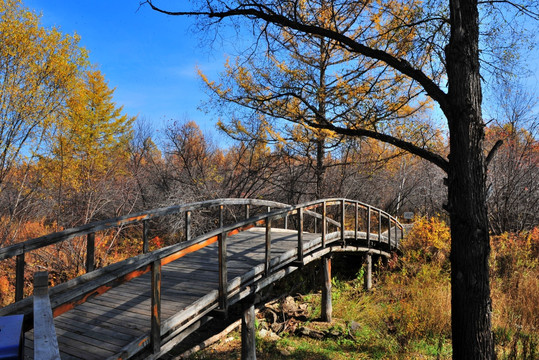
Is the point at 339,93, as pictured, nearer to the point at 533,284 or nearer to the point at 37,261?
the point at 533,284

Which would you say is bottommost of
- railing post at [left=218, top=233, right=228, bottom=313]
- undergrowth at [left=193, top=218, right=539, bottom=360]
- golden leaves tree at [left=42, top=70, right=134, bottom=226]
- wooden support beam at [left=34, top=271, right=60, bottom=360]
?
undergrowth at [left=193, top=218, right=539, bottom=360]

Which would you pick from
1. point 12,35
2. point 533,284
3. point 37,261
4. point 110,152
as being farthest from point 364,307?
point 110,152

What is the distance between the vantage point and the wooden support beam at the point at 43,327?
4.63ft

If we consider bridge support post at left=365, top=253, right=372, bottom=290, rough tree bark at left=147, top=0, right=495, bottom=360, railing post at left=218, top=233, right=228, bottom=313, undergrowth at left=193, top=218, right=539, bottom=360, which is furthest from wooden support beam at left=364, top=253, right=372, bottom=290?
railing post at left=218, top=233, right=228, bottom=313

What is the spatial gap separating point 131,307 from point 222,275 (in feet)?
3.81

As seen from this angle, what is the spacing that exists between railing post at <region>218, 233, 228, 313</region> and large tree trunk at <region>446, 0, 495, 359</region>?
125 inches

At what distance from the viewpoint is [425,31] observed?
629 centimetres

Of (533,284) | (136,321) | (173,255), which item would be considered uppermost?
(173,255)

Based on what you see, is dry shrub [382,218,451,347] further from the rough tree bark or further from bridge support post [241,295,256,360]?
bridge support post [241,295,256,360]

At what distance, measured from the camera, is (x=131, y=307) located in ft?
14.0

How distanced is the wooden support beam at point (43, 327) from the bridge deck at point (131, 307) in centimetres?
138

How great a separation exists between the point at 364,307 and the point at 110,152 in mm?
21319

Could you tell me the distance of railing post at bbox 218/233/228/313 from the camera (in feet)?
14.7

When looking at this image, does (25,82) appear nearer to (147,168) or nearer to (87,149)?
(147,168)
